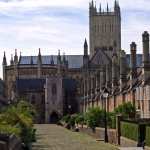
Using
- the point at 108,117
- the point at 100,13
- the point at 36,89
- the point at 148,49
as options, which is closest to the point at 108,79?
the point at 148,49

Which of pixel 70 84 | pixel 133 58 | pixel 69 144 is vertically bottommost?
pixel 69 144

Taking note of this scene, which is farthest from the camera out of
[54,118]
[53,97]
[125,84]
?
[54,118]

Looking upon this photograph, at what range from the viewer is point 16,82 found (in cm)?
15062

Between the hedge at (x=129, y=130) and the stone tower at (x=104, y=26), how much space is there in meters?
125

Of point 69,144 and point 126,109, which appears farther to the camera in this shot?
point 126,109

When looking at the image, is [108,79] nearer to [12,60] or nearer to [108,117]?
[108,117]

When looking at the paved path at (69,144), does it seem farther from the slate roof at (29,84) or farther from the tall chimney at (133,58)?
the slate roof at (29,84)

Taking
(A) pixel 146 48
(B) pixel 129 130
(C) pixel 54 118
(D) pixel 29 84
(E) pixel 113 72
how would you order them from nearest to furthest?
(B) pixel 129 130, (A) pixel 146 48, (E) pixel 113 72, (C) pixel 54 118, (D) pixel 29 84

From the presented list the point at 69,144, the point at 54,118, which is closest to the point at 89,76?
the point at 54,118

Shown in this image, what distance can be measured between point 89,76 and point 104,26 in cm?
5821

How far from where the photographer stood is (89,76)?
379ft

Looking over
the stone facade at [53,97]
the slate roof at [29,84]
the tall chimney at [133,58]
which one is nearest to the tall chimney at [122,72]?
the tall chimney at [133,58]

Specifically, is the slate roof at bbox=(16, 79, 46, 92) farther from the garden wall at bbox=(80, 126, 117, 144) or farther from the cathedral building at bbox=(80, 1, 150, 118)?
the garden wall at bbox=(80, 126, 117, 144)

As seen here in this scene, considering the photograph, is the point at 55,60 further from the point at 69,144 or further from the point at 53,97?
the point at 69,144
